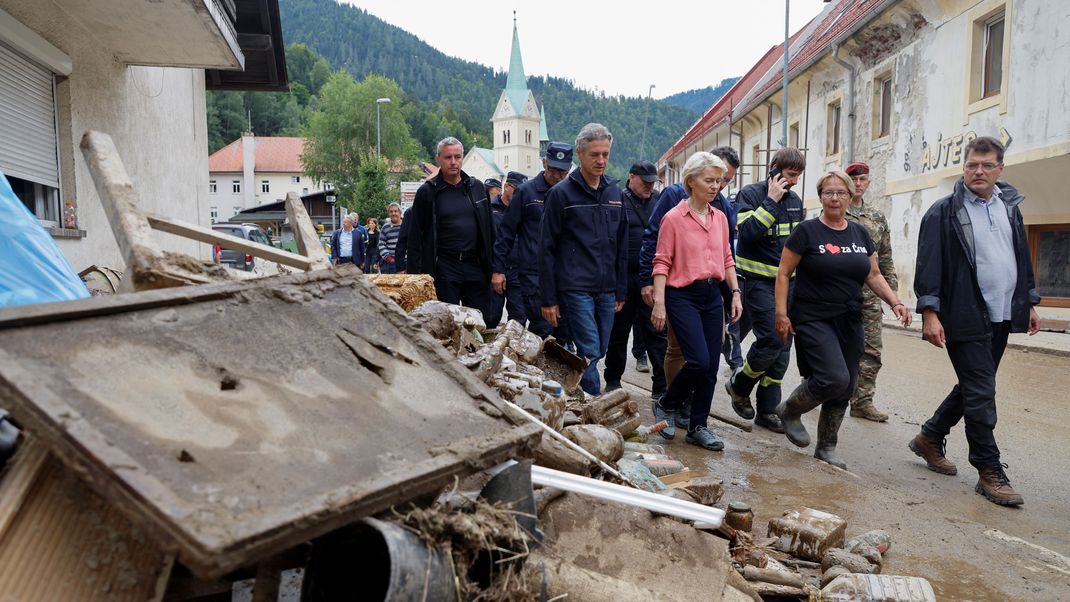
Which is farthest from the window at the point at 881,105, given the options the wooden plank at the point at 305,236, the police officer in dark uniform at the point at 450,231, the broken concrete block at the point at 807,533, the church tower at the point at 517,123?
the church tower at the point at 517,123

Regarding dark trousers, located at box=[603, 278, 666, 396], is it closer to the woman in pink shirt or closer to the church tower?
the woman in pink shirt

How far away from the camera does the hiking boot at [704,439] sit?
5242 mm

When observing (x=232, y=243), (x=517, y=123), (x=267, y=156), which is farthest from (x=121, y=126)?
(x=517, y=123)

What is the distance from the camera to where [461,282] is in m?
6.80

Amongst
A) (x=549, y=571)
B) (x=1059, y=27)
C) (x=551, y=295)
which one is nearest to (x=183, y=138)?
(x=551, y=295)

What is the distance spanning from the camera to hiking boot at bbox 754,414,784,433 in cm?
596

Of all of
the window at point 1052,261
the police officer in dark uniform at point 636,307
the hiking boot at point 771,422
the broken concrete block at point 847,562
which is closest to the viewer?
the broken concrete block at point 847,562

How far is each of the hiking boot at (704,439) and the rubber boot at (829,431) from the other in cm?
66

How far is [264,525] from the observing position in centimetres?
155

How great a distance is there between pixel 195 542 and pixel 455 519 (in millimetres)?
735

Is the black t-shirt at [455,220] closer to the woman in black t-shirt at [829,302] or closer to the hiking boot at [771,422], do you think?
the woman in black t-shirt at [829,302]

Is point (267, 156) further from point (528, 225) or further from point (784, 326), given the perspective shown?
point (784, 326)

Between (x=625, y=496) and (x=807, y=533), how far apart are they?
111 centimetres

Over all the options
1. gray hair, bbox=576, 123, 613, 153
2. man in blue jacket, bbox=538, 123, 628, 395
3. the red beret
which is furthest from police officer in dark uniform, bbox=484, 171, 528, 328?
the red beret
